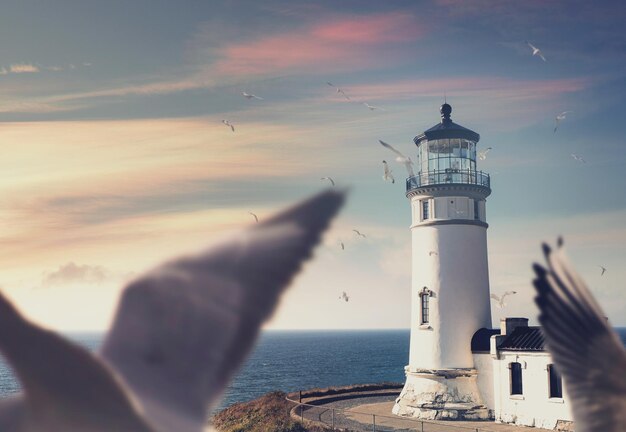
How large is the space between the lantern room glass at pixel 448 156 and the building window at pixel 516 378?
28.2 feet

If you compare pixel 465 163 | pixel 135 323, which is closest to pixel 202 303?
pixel 135 323

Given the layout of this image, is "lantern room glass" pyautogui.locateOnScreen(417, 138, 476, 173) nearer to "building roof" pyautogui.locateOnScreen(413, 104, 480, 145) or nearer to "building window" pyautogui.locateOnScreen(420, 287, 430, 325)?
"building roof" pyautogui.locateOnScreen(413, 104, 480, 145)

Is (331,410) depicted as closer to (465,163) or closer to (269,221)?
(465,163)

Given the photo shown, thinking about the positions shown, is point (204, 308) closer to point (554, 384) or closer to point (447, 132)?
point (554, 384)

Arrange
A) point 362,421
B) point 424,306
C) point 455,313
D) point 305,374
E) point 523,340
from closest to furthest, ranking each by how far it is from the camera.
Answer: point 362,421 < point 523,340 < point 455,313 < point 424,306 < point 305,374

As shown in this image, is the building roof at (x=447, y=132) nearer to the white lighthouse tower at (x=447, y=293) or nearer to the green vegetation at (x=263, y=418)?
the white lighthouse tower at (x=447, y=293)

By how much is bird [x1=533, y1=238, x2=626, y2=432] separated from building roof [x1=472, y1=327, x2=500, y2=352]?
85.3ft

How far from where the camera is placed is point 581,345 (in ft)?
11.1

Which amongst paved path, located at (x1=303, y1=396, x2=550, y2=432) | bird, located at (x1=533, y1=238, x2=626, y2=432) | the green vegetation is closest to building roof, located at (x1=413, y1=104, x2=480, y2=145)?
paved path, located at (x1=303, y1=396, x2=550, y2=432)

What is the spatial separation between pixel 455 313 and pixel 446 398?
353 centimetres

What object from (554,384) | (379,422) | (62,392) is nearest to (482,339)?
(554,384)

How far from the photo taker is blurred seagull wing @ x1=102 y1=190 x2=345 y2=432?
1509 millimetres

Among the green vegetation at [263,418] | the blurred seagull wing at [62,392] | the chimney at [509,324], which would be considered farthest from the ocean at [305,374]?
the blurred seagull wing at [62,392]

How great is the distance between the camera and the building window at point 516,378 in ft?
87.6
